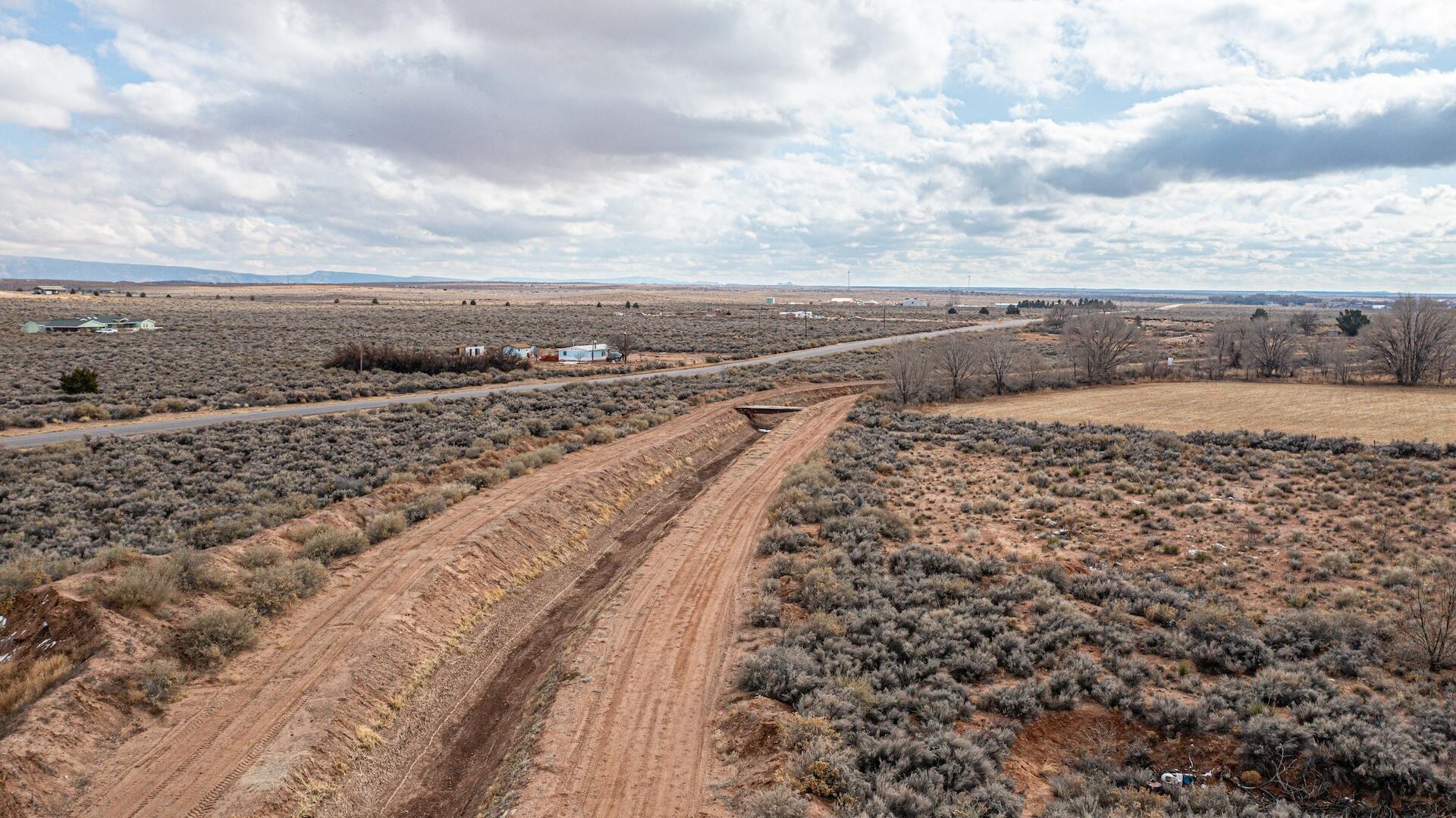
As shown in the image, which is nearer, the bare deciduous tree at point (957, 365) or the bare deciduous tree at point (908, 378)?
the bare deciduous tree at point (908, 378)

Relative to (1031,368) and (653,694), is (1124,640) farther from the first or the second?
(1031,368)

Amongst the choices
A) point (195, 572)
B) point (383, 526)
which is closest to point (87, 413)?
point (383, 526)

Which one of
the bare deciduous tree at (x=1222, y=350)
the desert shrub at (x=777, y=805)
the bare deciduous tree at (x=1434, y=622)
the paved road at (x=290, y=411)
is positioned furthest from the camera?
the bare deciduous tree at (x=1222, y=350)

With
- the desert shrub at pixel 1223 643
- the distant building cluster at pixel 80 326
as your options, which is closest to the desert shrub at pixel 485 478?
the desert shrub at pixel 1223 643

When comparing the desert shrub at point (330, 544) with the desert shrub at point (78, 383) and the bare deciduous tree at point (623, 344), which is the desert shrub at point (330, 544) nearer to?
the desert shrub at point (78, 383)

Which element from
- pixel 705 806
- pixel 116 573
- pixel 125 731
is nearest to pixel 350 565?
pixel 116 573

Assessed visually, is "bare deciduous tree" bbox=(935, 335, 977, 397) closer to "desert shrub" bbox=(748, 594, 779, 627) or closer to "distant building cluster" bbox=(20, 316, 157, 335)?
"desert shrub" bbox=(748, 594, 779, 627)

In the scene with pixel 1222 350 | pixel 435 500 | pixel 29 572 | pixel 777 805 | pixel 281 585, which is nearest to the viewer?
pixel 777 805

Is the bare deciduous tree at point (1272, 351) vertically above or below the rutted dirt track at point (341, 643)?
above
